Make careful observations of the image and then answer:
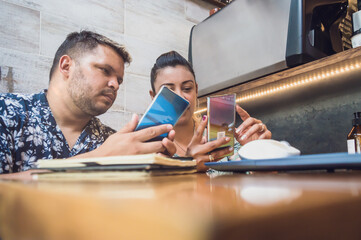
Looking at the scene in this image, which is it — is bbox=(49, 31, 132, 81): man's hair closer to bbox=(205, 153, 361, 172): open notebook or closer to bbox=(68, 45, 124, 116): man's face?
bbox=(68, 45, 124, 116): man's face

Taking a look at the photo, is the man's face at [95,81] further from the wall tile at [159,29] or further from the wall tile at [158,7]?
the wall tile at [158,7]

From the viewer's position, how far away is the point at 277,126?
162 cm

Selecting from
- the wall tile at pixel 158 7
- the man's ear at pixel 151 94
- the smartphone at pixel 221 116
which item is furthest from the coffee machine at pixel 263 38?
the smartphone at pixel 221 116

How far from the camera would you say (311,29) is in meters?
1.21

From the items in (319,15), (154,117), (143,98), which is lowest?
(154,117)

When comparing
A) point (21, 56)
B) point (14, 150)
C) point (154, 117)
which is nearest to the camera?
point (154, 117)

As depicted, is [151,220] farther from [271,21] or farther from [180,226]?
[271,21]

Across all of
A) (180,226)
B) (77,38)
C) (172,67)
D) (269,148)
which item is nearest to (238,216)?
(180,226)

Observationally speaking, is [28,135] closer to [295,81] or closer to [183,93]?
[183,93]

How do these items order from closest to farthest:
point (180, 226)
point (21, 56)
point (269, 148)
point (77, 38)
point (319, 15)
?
1. point (180, 226)
2. point (269, 148)
3. point (319, 15)
4. point (21, 56)
5. point (77, 38)

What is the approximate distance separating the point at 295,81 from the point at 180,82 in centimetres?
63

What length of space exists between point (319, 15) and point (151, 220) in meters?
1.47

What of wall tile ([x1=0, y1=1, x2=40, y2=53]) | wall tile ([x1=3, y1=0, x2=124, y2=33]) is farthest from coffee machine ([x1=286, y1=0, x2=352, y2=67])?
wall tile ([x1=0, y1=1, x2=40, y2=53])

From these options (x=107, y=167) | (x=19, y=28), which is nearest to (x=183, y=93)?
(x=19, y=28)
